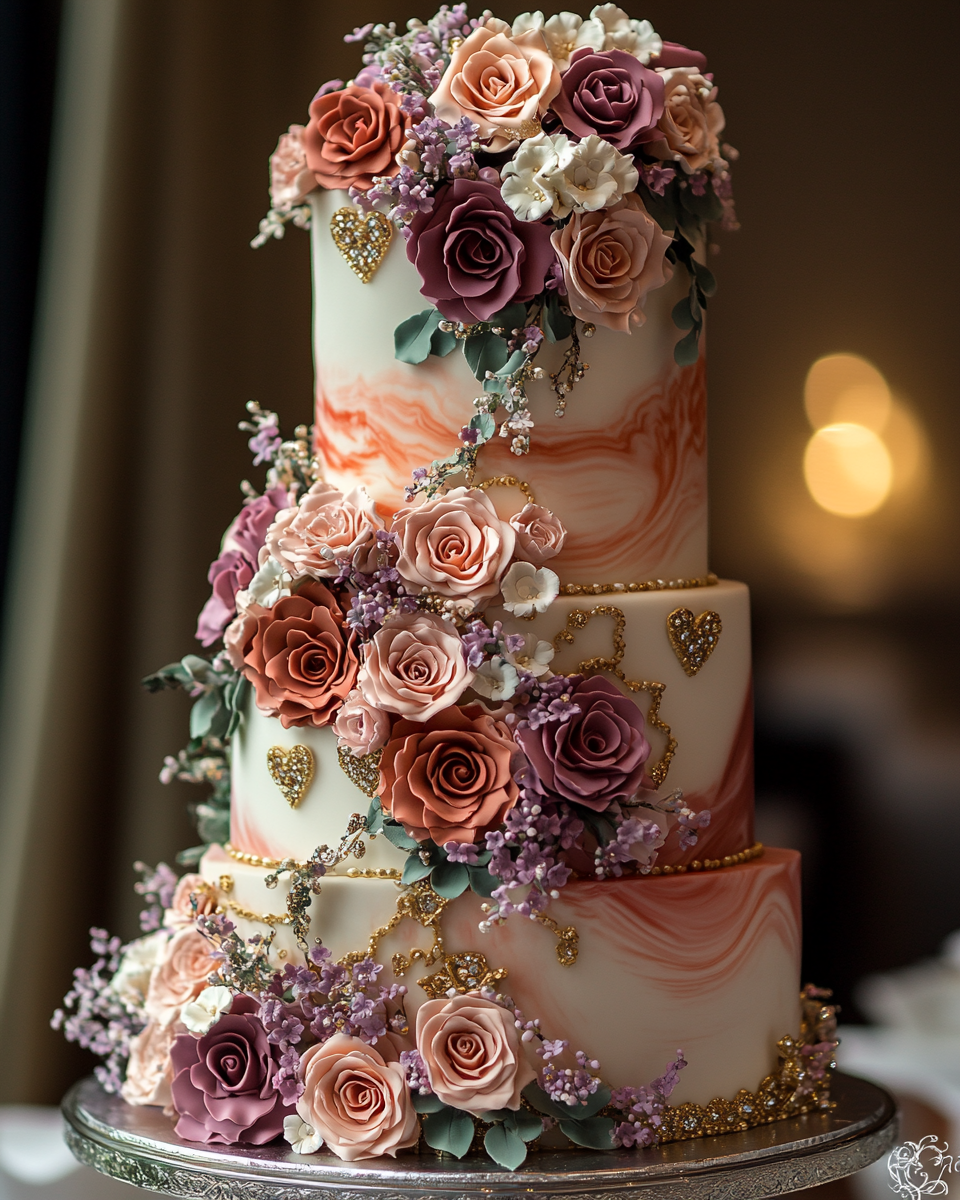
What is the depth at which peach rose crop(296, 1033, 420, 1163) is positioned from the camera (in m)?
1.48

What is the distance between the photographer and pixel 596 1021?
1543mm

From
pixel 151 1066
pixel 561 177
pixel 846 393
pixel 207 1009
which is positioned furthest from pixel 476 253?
pixel 846 393

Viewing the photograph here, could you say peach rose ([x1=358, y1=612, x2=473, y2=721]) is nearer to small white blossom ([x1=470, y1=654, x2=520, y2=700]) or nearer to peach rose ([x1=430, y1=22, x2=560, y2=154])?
A: small white blossom ([x1=470, y1=654, x2=520, y2=700])

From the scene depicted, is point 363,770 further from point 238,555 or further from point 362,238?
point 362,238

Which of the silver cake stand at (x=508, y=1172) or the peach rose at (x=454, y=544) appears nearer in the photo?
the silver cake stand at (x=508, y=1172)

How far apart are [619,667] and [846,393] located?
2.02 meters

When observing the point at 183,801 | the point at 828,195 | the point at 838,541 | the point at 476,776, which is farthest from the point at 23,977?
the point at 828,195

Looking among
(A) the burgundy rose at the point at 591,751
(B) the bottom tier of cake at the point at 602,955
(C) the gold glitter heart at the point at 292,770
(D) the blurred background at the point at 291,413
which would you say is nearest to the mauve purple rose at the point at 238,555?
(C) the gold glitter heart at the point at 292,770

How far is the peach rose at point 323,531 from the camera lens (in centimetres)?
155

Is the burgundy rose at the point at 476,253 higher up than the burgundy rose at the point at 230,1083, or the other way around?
the burgundy rose at the point at 476,253

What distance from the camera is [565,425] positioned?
A: 5.25ft

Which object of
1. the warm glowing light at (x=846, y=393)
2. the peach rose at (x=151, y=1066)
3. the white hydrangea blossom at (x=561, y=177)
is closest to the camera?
the white hydrangea blossom at (x=561, y=177)

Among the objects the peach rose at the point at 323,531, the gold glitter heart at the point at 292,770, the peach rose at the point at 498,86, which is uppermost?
the peach rose at the point at 498,86

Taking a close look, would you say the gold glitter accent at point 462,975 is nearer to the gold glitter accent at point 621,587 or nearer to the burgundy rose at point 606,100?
the gold glitter accent at point 621,587
